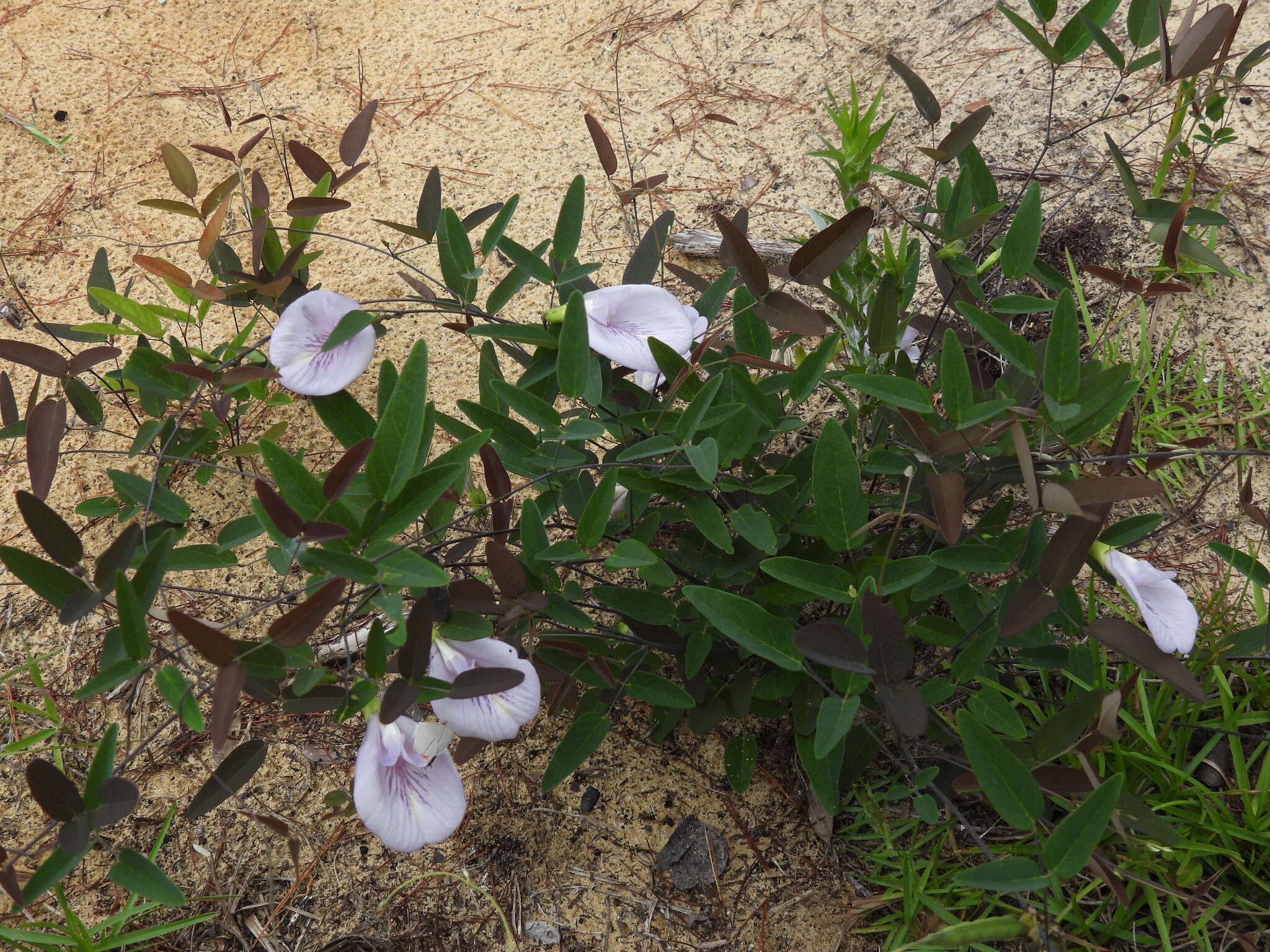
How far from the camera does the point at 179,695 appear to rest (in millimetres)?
865

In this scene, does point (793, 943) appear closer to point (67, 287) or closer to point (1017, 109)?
point (1017, 109)

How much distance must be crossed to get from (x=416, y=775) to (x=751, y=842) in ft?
2.17

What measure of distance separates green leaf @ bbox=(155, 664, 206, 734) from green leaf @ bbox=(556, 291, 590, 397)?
0.50 metres

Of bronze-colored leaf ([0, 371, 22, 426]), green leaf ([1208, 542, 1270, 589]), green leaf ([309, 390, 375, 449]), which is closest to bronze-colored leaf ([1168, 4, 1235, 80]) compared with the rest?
green leaf ([1208, 542, 1270, 589])

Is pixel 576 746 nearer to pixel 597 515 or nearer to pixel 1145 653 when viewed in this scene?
pixel 597 515

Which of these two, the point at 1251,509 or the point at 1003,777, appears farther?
the point at 1251,509

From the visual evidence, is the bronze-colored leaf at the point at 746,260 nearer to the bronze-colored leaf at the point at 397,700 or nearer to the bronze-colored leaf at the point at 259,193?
the bronze-colored leaf at the point at 397,700

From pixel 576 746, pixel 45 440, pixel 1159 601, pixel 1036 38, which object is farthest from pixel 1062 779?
pixel 45 440

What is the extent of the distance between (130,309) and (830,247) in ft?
4.02

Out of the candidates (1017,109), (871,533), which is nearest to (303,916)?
(871,533)

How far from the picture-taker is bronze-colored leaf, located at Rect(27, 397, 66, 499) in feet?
3.66

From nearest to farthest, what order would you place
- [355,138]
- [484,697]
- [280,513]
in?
[280,513]
[484,697]
[355,138]

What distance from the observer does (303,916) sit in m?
1.33

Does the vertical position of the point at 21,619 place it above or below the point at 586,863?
above
